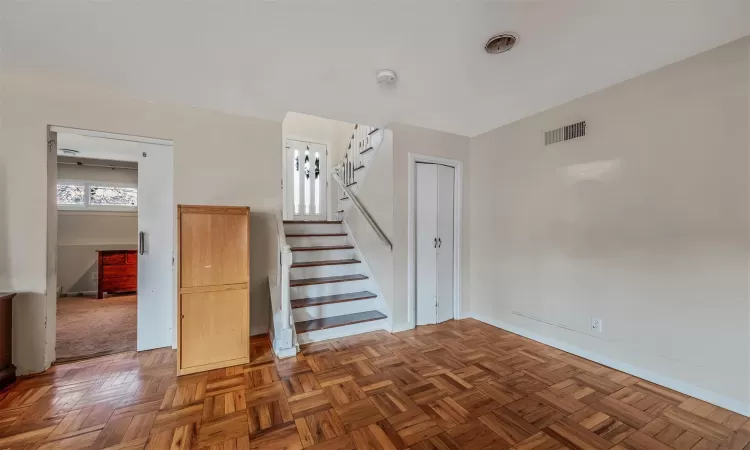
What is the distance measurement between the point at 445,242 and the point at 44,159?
12.0 feet

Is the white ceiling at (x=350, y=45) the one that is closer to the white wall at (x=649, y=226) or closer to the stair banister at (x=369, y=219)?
the white wall at (x=649, y=226)

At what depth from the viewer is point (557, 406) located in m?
1.80

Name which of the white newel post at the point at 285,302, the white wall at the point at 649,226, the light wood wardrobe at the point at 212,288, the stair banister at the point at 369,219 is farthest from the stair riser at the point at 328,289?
the white wall at the point at 649,226

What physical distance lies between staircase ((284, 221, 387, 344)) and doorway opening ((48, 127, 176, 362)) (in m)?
1.18

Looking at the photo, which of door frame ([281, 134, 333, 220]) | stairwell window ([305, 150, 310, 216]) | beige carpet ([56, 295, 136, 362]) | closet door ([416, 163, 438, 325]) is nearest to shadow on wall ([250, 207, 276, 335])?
beige carpet ([56, 295, 136, 362])

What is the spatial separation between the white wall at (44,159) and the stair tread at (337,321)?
54.7 inches

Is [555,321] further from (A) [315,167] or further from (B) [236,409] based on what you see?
(A) [315,167]

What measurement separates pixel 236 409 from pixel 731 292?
3.12 m

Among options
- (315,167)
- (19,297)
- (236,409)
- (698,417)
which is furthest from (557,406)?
(315,167)

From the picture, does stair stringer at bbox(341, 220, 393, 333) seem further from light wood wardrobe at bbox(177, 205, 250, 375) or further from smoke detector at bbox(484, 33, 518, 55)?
smoke detector at bbox(484, 33, 518, 55)

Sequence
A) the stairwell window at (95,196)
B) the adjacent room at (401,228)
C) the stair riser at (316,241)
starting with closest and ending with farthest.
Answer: the adjacent room at (401,228)
the stair riser at (316,241)
the stairwell window at (95,196)

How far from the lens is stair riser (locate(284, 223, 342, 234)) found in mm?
3781

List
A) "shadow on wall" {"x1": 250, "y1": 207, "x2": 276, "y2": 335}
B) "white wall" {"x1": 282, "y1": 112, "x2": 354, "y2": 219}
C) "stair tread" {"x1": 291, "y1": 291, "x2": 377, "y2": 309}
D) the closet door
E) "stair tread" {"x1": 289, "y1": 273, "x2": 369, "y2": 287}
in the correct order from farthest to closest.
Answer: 1. "white wall" {"x1": 282, "y1": 112, "x2": 354, "y2": 219}
2. the closet door
3. "stair tread" {"x1": 289, "y1": 273, "x2": 369, "y2": 287}
4. "stair tread" {"x1": 291, "y1": 291, "x2": 377, "y2": 309}
5. "shadow on wall" {"x1": 250, "y1": 207, "x2": 276, "y2": 335}

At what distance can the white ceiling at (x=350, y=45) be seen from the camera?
1473 millimetres
